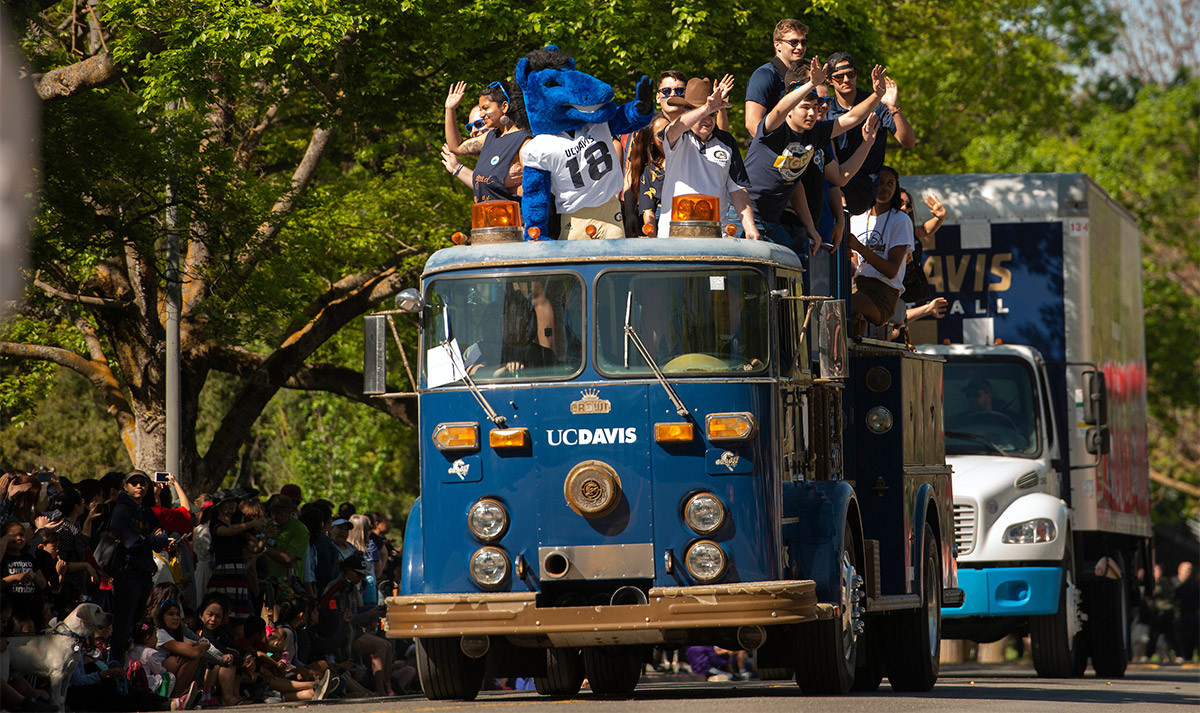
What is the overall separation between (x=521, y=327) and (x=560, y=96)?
162 centimetres

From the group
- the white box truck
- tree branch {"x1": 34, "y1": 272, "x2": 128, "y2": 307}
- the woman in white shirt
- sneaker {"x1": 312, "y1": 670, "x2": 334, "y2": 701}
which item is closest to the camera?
the woman in white shirt

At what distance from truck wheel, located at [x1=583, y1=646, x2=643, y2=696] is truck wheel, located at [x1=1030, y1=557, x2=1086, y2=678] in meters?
5.36

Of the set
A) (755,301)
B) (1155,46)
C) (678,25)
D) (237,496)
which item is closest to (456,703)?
(755,301)

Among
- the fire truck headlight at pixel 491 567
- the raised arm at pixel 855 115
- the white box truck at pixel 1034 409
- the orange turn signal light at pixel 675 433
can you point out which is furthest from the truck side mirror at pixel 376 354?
the white box truck at pixel 1034 409

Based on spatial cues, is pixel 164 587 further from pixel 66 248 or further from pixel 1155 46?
pixel 1155 46

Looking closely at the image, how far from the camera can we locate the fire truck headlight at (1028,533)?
16188 mm

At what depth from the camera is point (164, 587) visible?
45.4 ft

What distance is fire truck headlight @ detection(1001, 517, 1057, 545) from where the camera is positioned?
16188 millimetres

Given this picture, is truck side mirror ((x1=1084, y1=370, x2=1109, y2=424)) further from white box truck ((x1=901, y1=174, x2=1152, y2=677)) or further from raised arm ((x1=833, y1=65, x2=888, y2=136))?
raised arm ((x1=833, y1=65, x2=888, y2=136))

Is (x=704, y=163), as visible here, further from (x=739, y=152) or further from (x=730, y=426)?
(x=730, y=426)

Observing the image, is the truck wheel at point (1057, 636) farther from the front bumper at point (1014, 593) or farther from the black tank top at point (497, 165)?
the black tank top at point (497, 165)

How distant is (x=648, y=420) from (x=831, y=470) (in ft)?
6.81

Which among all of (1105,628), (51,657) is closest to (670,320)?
(51,657)

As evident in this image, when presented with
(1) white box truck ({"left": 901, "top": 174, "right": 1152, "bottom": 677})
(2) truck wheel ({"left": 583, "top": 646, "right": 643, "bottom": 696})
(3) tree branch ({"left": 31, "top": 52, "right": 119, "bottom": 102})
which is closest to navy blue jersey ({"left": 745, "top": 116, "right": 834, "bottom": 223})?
(2) truck wheel ({"left": 583, "top": 646, "right": 643, "bottom": 696})
